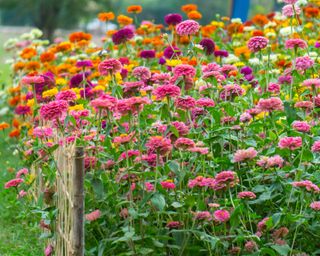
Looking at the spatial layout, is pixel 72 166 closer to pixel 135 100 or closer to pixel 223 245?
pixel 135 100

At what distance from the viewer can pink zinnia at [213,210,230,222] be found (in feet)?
8.81

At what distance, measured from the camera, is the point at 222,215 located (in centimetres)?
269

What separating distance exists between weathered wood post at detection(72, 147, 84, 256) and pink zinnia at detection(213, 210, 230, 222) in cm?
46

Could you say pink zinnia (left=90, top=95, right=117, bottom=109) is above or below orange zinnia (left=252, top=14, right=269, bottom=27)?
below

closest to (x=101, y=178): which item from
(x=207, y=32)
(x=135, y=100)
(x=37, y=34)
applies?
(x=135, y=100)

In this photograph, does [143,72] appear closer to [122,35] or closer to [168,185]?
[168,185]

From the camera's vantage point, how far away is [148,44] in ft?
18.8

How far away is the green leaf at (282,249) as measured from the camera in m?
2.63

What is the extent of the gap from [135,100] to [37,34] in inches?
138

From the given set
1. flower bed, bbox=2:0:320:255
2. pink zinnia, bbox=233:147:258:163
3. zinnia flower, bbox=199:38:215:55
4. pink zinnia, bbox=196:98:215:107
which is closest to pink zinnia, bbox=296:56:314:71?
flower bed, bbox=2:0:320:255

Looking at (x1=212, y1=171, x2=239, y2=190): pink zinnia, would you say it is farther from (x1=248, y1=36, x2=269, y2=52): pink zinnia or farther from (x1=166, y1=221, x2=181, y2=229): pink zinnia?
(x1=248, y1=36, x2=269, y2=52): pink zinnia

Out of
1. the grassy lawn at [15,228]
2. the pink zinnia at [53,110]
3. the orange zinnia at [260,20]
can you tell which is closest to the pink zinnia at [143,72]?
the pink zinnia at [53,110]

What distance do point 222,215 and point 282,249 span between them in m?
0.23

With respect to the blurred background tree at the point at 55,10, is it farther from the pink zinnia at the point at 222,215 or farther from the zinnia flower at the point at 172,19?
the pink zinnia at the point at 222,215
